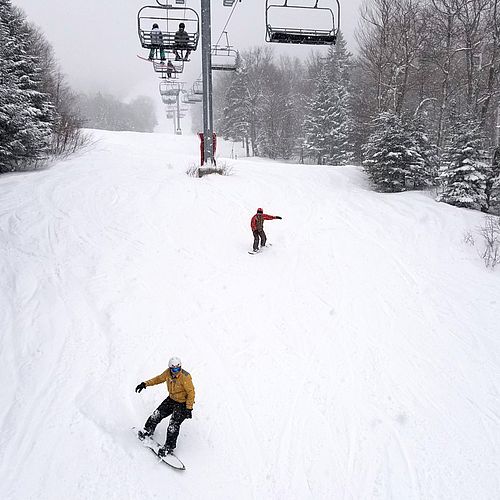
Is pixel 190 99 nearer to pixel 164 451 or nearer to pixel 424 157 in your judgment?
pixel 424 157

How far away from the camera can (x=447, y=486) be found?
15.4 ft

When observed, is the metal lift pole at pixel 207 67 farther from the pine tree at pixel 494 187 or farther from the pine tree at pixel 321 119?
the pine tree at pixel 321 119

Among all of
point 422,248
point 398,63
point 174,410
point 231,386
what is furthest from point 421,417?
point 398,63

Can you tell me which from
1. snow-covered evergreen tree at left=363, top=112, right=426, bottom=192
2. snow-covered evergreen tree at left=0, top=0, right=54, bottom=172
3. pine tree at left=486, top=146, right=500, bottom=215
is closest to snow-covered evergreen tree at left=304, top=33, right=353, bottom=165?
snow-covered evergreen tree at left=363, top=112, right=426, bottom=192

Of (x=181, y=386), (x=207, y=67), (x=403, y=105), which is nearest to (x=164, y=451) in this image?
(x=181, y=386)

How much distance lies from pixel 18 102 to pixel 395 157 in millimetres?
16732

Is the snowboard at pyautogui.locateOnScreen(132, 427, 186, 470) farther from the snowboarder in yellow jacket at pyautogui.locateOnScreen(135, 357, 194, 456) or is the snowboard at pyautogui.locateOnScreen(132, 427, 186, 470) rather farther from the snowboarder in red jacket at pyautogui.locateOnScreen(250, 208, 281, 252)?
the snowboarder in red jacket at pyautogui.locateOnScreen(250, 208, 281, 252)

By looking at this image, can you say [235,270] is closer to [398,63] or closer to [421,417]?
[421,417]

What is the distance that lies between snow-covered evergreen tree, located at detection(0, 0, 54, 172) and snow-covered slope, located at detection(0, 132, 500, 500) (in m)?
4.32

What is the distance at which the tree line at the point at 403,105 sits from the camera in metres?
14.2

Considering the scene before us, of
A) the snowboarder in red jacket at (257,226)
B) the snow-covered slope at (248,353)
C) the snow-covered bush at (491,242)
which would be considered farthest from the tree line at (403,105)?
the snowboarder in red jacket at (257,226)

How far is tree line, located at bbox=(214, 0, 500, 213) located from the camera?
46.4 feet

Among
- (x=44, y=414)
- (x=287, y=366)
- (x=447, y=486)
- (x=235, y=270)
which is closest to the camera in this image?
(x=447, y=486)

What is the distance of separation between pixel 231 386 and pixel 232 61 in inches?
652
